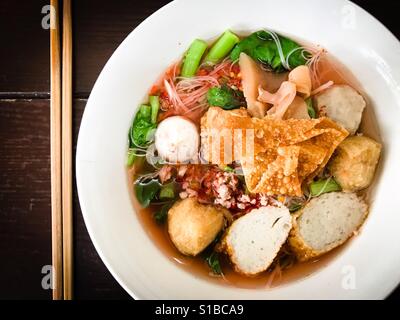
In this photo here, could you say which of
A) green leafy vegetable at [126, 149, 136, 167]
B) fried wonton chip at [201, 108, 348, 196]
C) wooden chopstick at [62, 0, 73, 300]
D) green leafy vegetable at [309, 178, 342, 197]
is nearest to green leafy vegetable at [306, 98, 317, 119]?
fried wonton chip at [201, 108, 348, 196]

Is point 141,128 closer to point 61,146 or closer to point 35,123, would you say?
point 61,146

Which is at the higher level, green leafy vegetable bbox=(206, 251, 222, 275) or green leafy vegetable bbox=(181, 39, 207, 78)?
green leafy vegetable bbox=(181, 39, 207, 78)

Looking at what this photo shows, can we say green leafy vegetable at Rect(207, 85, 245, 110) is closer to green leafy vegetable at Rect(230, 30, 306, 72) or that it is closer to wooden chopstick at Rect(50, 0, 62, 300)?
green leafy vegetable at Rect(230, 30, 306, 72)

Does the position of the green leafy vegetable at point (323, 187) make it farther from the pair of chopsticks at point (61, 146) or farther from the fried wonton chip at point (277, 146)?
the pair of chopsticks at point (61, 146)

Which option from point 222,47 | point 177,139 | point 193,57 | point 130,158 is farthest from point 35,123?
point 222,47

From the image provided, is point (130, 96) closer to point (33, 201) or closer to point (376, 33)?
point (33, 201)
